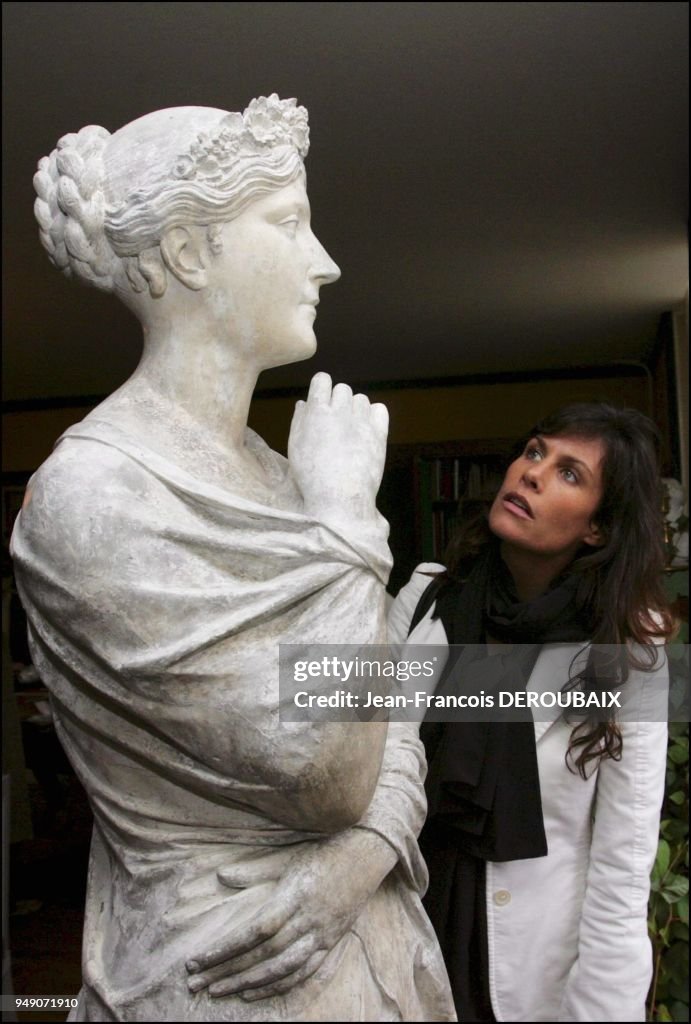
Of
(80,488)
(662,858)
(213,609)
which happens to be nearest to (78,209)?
(80,488)

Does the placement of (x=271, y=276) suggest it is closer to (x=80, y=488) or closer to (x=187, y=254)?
(x=187, y=254)

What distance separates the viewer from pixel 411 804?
4.03ft

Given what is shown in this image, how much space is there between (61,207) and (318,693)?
577mm

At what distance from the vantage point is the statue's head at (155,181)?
117cm

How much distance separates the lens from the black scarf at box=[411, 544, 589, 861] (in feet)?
5.37

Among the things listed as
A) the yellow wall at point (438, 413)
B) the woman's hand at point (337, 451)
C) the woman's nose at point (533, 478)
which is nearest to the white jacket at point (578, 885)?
the woman's nose at point (533, 478)

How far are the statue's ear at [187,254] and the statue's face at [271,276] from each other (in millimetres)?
15

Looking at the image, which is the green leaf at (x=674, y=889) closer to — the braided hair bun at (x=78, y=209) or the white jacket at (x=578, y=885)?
the white jacket at (x=578, y=885)

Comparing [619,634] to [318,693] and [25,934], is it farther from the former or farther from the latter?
[25,934]

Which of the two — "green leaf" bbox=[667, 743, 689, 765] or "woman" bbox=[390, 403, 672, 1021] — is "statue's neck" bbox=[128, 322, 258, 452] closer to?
"woman" bbox=[390, 403, 672, 1021]

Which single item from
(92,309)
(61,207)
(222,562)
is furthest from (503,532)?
(92,309)

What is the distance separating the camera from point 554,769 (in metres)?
1.66

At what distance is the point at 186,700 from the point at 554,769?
0.77 metres

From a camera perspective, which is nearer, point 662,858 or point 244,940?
point 244,940
